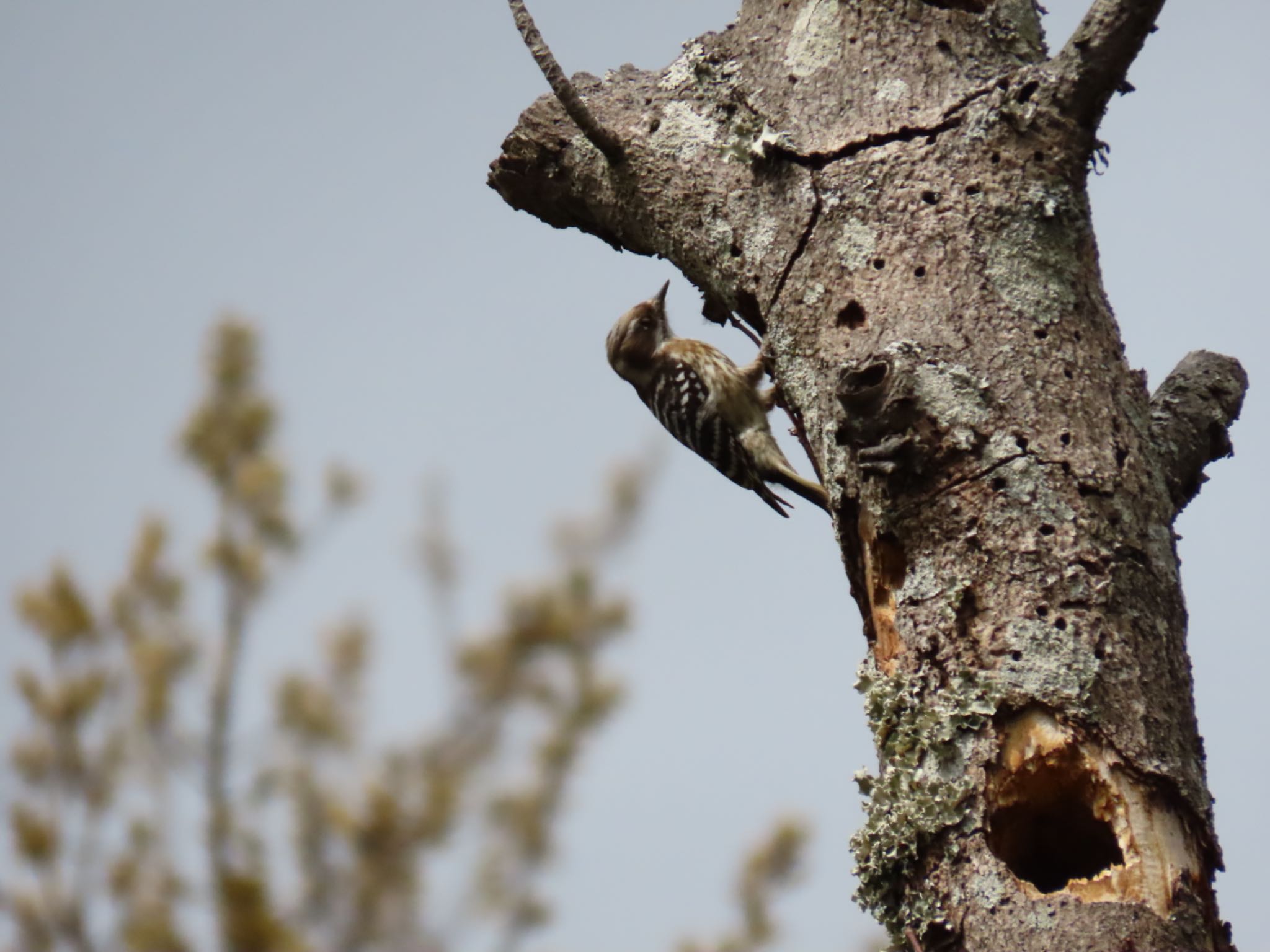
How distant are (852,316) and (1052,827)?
1.13m

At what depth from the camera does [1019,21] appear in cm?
285

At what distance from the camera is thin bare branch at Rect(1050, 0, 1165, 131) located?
237 cm

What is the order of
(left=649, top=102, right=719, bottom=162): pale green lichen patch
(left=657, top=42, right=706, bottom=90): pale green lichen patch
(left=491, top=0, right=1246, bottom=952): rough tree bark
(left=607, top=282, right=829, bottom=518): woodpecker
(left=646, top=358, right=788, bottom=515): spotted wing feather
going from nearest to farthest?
1. (left=491, top=0, right=1246, bottom=952): rough tree bark
2. (left=649, top=102, right=719, bottom=162): pale green lichen patch
3. (left=657, top=42, right=706, bottom=90): pale green lichen patch
4. (left=607, top=282, right=829, bottom=518): woodpecker
5. (left=646, top=358, right=788, bottom=515): spotted wing feather

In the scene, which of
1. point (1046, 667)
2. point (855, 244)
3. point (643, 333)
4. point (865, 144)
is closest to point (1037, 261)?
point (855, 244)

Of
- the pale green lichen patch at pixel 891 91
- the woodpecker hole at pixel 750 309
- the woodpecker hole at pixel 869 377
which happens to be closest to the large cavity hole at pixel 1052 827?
the woodpecker hole at pixel 869 377

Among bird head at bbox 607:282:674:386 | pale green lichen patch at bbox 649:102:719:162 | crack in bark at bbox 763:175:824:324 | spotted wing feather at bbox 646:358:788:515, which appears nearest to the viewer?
crack in bark at bbox 763:175:824:324

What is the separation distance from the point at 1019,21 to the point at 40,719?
170 inches

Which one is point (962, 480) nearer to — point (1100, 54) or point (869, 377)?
point (869, 377)

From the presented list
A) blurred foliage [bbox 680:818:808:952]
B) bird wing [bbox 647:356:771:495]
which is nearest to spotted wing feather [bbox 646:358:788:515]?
bird wing [bbox 647:356:771:495]

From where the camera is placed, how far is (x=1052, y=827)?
205 cm

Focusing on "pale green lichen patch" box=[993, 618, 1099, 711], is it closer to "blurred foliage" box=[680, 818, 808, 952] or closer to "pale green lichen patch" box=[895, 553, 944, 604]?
"pale green lichen patch" box=[895, 553, 944, 604]

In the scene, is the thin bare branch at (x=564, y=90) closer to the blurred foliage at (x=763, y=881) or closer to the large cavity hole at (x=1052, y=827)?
the large cavity hole at (x=1052, y=827)

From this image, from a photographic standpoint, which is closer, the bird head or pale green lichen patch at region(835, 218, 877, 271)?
pale green lichen patch at region(835, 218, 877, 271)

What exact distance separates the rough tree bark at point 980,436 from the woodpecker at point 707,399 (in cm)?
233
